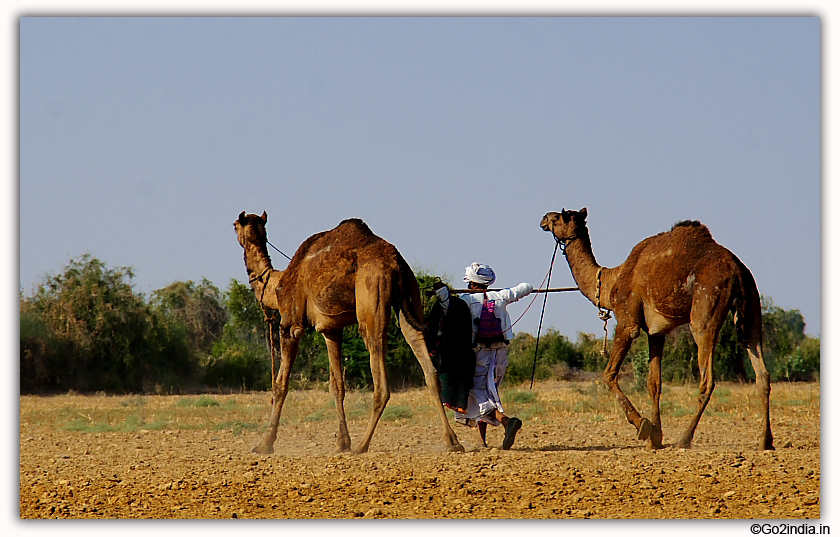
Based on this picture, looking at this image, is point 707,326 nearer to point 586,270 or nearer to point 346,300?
point 586,270

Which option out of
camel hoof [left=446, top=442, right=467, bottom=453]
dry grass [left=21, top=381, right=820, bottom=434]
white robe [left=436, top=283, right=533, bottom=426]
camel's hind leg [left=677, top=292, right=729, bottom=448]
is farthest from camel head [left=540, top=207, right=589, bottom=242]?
dry grass [left=21, top=381, right=820, bottom=434]

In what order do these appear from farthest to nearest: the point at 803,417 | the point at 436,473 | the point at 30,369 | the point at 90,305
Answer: the point at 90,305, the point at 30,369, the point at 803,417, the point at 436,473

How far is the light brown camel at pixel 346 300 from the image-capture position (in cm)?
1045

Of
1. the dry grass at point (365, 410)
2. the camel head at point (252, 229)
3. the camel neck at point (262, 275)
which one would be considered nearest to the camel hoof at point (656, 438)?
the dry grass at point (365, 410)

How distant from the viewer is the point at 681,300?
1051 centimetres

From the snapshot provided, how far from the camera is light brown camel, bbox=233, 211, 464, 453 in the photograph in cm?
1045

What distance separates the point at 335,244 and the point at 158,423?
21.2 feet

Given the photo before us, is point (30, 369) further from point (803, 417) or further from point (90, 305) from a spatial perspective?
point (803, 417)

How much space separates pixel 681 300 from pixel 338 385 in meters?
4.21

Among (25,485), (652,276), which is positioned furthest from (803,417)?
(25,485)

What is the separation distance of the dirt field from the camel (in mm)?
650

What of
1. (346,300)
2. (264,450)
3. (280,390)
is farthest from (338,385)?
(346,300)

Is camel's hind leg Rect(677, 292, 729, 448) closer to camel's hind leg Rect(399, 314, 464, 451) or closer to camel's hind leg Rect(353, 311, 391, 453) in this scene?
camel's hind leg Rect(399, 314, 464, 451)

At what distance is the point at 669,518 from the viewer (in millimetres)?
6992
